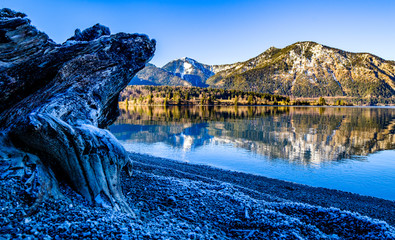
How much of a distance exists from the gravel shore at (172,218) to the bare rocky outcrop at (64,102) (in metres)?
0.63

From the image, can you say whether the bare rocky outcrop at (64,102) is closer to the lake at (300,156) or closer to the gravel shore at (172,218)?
the gravel shore at (172,218)

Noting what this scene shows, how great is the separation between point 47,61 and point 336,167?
26.4m

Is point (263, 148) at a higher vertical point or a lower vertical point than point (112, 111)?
lower

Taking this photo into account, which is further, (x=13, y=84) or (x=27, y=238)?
(x=13, y=84)

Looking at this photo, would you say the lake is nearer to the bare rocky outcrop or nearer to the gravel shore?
the gravel shore

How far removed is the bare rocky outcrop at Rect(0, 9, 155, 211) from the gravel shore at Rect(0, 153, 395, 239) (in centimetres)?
63

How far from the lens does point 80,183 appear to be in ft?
25.4

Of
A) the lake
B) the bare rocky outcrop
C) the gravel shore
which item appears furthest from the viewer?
the lake

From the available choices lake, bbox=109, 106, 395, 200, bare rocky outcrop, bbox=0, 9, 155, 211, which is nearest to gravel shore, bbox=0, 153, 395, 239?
bare rocky outcrop, bbox=0, 9, 155, 211

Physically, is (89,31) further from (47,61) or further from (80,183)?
(80,183)

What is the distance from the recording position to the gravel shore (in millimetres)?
→ 5988

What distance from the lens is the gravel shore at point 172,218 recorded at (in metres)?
5.99

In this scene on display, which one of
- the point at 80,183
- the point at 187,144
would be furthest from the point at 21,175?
the point at 187,144

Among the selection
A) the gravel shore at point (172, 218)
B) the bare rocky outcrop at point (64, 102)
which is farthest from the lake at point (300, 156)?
the bare rocky outcrop at point (64, 102)
